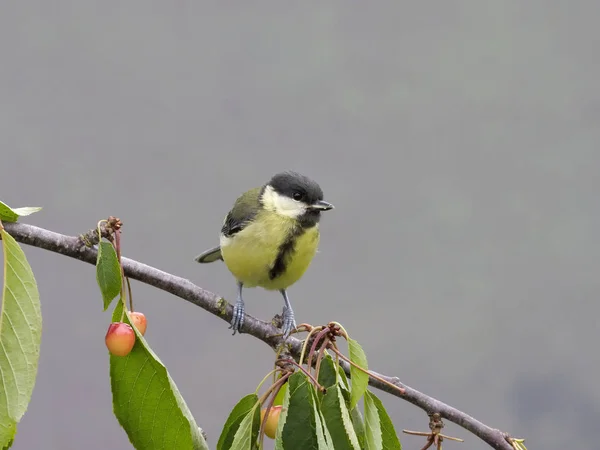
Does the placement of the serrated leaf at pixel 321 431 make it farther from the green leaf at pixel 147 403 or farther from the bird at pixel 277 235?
the bird at pixel 277 235

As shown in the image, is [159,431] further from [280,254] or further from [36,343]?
[280,254]

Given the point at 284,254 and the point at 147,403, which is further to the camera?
the point at 284,254

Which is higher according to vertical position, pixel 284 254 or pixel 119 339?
pixel 284 254

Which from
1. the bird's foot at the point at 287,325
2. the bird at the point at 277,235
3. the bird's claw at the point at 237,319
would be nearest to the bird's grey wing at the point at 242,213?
the bird at the point at 277,235

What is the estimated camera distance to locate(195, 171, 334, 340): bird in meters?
2.76

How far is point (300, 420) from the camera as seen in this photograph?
5.02 feet

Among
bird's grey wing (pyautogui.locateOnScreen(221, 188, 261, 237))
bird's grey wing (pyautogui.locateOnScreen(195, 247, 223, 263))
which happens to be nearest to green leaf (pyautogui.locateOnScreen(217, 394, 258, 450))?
bird's grey wing (pyautogui.locateOnScreen(221, 188, 261, 237))

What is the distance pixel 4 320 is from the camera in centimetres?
146

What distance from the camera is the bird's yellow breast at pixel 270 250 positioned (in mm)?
2746

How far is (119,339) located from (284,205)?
137cm

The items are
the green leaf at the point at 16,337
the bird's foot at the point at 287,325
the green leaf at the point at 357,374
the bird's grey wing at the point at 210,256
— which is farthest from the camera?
the bird's grey wing at the point at 210,256

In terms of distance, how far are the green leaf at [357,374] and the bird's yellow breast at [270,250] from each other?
111 cm

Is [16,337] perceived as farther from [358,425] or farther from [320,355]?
[358,425]

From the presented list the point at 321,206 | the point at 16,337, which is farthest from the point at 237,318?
the point at 321,206
